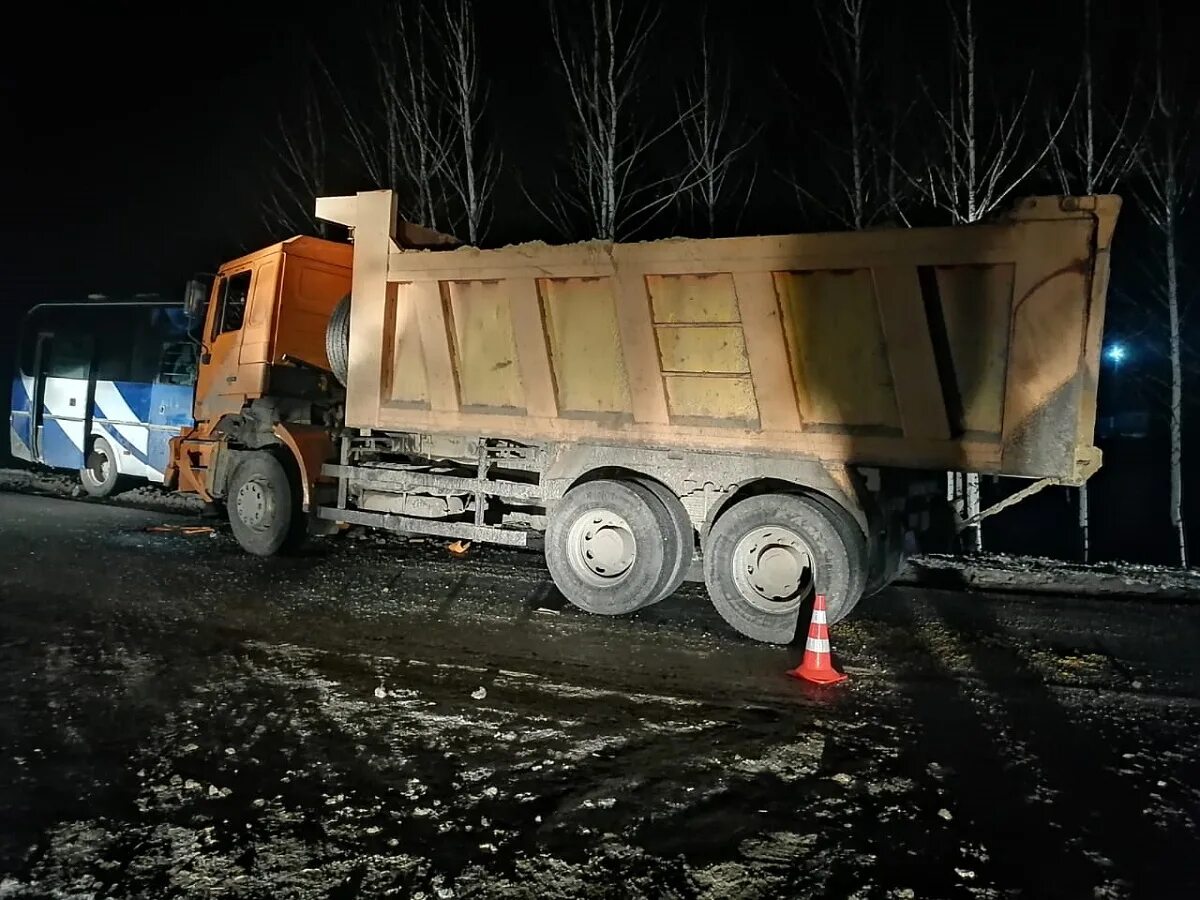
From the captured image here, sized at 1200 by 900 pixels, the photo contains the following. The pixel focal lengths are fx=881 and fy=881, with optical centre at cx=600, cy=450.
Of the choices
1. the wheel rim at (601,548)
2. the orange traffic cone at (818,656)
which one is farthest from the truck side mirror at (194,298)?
the orange traffic cone at (818,656)

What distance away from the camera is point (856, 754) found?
14.2 feet

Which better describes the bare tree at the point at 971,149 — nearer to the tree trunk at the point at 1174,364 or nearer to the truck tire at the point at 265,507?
the tree trunk at the point at 1174,364

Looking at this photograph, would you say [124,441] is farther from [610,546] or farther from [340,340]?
[610,546]

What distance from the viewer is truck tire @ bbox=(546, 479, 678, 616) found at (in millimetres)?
6668

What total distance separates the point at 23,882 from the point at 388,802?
4.30 ft

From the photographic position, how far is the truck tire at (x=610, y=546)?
6.67 meters

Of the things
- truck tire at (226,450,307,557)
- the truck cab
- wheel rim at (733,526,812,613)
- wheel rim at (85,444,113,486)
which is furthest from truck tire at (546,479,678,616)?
wheel rim at (85,444,113,486)

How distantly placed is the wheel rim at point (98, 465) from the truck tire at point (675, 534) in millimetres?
11231

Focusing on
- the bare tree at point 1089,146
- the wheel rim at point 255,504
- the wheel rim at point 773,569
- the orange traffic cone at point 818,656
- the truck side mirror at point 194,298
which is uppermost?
the bare tree at point 1089,146

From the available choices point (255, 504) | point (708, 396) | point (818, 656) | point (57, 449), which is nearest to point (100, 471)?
point (57, 449)

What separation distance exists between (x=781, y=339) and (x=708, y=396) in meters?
0.71

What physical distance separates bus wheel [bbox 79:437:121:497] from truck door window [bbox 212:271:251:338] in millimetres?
5800

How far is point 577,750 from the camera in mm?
4348

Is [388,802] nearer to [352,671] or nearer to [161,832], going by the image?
[161,832]
